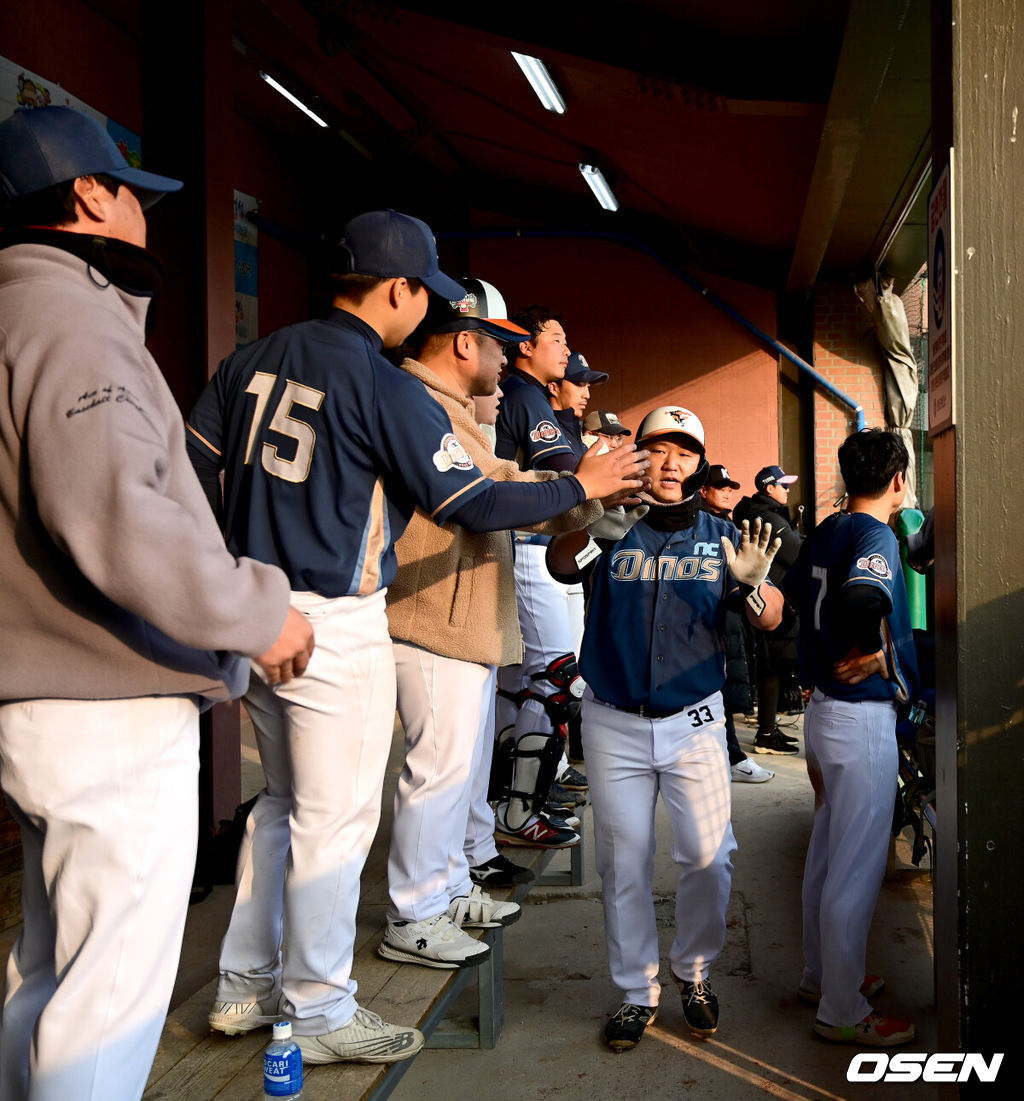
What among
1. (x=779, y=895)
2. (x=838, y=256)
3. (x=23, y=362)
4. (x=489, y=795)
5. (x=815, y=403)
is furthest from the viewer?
(x=815, y=403)

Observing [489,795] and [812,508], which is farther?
[812,508]

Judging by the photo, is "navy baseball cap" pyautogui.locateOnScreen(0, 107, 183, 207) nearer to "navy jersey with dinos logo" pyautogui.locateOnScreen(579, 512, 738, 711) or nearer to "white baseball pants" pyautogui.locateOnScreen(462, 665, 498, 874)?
"navy jersey with dinos logo" pyautogui.locateOnScreen(579, 512, 738, 711)

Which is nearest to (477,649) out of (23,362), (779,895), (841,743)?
(841,743)

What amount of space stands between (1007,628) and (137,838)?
1772mm

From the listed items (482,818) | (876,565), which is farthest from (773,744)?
(876,565)

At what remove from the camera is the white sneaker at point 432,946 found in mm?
3016

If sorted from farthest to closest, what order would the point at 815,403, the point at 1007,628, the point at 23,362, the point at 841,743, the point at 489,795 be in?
the point at 815,403 → the point at 489,795 → the point at 841,743 → the point at 1007,628 → the point at 23,362

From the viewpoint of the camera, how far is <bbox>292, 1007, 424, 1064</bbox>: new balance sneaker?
7.99 feet

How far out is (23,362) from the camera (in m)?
1.63

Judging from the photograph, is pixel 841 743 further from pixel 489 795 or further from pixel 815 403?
pixel 815 403

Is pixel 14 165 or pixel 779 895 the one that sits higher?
pixel 14 165

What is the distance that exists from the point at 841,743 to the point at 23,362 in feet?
8.98

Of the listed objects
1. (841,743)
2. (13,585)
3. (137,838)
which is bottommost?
(841,743)

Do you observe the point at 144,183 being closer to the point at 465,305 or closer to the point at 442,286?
the point at 442,286
